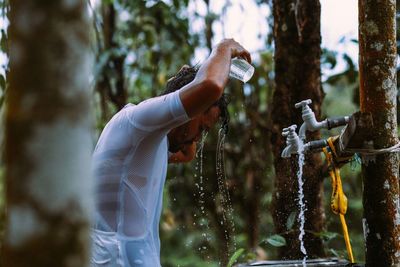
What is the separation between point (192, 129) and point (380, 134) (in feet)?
2.28

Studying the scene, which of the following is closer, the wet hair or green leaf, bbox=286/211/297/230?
the wet hair

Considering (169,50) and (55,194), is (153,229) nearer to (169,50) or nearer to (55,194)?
(55,194)

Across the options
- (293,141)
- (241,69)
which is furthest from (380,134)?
(241,69)

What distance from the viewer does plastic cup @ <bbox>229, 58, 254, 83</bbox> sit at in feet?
8.10

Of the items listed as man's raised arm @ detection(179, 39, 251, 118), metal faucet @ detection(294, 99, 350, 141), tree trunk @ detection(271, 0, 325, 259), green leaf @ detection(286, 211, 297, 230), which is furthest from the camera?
tree trunk @ detection(271, 0, 325, 259)

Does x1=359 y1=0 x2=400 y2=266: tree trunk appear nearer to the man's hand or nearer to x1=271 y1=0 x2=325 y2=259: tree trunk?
the man's hand

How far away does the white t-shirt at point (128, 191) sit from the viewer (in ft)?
7.18

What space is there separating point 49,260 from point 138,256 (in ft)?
3.63

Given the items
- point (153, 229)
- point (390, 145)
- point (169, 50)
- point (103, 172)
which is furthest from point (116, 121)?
point (169, 50)

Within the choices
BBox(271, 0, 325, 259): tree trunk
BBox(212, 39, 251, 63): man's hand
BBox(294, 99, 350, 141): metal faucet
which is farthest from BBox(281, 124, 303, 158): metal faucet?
BBox(271, 0, 325, 259): tree trunk

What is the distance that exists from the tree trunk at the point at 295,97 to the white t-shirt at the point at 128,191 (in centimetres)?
157

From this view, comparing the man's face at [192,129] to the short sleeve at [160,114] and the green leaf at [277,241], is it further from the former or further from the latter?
the green leaf at [277,241]

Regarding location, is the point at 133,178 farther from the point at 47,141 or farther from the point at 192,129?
the point at 47,141

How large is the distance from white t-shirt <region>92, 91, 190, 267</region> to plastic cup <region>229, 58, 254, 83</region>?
0.44m
